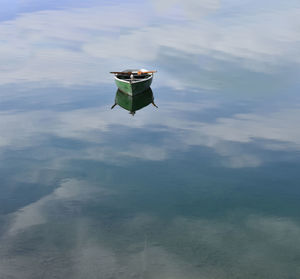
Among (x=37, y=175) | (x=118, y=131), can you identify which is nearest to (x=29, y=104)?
(x=118, y=131)

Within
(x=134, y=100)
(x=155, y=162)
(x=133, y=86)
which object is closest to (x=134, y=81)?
(x=133, y=86)

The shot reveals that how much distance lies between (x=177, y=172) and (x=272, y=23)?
231 feet

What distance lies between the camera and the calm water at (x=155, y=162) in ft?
94.3

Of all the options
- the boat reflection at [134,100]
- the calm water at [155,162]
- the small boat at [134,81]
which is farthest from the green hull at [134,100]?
the calm water at [155,162]

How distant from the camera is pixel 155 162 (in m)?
41.2

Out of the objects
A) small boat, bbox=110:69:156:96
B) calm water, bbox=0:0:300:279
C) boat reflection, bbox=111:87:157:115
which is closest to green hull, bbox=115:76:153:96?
small boat, bbox=110:69:156:96

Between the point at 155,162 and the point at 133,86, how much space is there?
19.5m

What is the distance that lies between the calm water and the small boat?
1.96 m

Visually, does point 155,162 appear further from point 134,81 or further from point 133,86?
point 134,81

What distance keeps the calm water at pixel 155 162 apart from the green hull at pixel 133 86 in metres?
1.95

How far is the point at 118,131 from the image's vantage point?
159ft

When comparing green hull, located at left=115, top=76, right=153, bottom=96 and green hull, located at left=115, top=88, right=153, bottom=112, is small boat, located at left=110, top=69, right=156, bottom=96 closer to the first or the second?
green hull, located at left=115, top=76, right=153, bottom=96

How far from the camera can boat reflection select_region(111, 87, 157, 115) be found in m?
57.0

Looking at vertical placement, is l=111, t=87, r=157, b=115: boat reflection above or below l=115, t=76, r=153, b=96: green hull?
below
